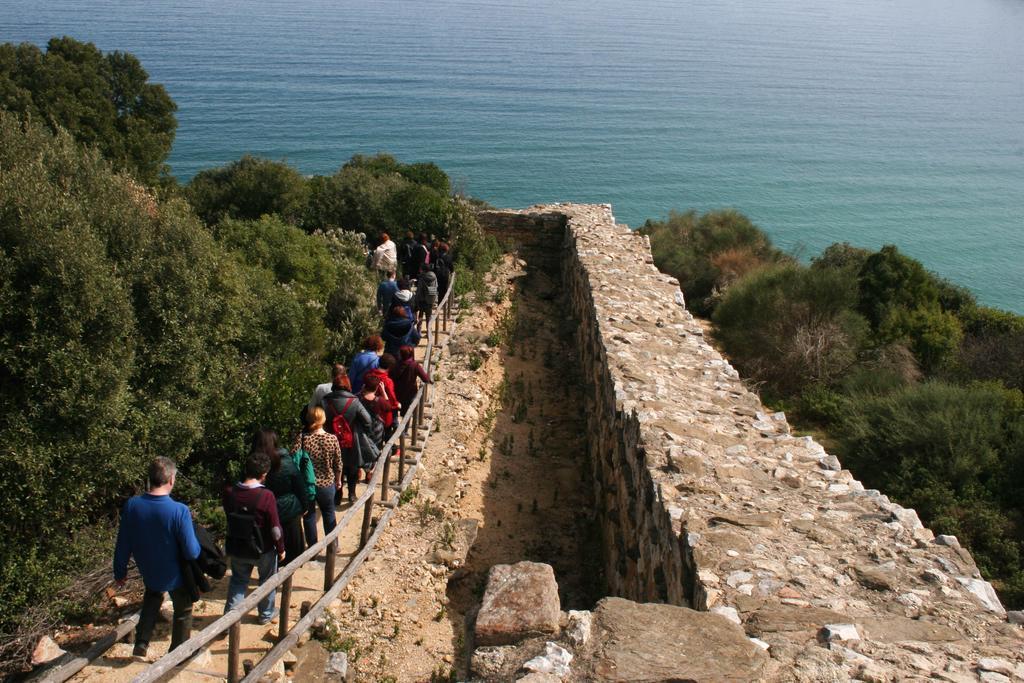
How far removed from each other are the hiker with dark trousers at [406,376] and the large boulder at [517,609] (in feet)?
14.2

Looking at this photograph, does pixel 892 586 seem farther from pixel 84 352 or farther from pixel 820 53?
pixel 820 53

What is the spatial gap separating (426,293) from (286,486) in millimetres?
7010

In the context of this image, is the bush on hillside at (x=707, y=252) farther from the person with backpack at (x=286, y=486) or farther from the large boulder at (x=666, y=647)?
the large boulder at (x=666, y=647)

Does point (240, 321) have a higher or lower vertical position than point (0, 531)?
higher

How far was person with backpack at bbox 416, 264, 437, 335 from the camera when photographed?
12734 millimetres

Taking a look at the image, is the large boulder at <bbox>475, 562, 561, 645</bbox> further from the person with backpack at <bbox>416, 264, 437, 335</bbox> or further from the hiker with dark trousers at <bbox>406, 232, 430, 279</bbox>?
the hiker with dark trousers at <bbox>406, 232, 430, 279</bbox>

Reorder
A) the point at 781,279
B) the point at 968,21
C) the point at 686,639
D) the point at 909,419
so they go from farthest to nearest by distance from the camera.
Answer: the point at 968,21 → the point at 781,279 → the point at 909,419 → the point at 686,639

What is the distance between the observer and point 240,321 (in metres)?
10.3

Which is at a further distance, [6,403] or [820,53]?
[820,53]

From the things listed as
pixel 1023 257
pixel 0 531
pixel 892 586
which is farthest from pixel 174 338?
pixel 1023 257

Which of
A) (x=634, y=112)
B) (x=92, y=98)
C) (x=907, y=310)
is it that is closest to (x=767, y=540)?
(x=907, y=310)

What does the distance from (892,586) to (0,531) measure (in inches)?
274

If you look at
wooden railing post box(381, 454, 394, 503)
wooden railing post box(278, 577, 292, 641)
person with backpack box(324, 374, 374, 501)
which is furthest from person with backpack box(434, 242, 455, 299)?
wooden railing post box(278, 577, 292, 641)

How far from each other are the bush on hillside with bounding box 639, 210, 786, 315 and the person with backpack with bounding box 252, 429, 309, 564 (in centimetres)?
1627
